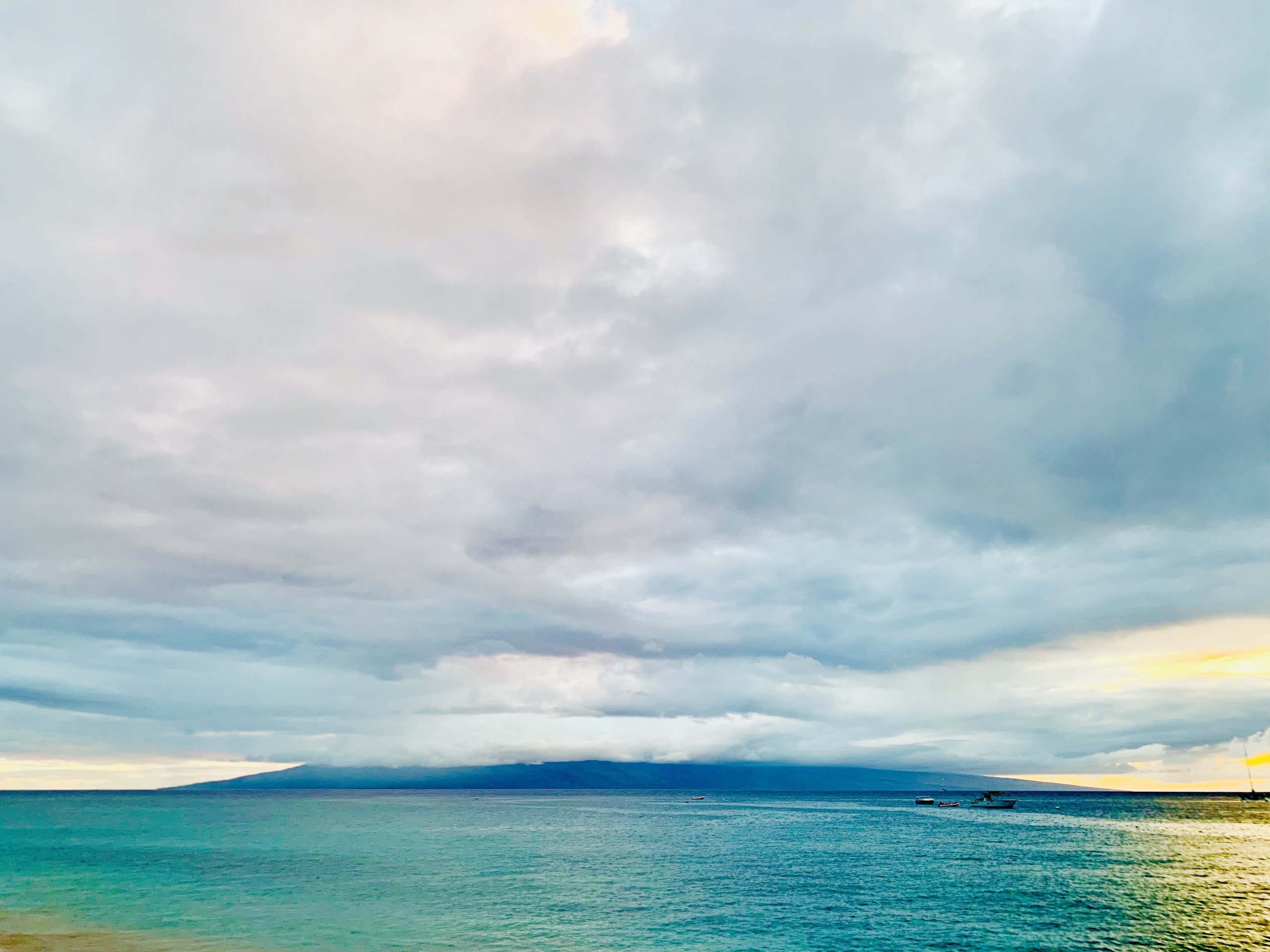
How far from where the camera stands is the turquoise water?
178ft

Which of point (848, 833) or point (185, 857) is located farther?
point (848, 833)

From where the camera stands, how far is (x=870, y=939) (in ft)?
176

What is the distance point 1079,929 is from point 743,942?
87.6ft

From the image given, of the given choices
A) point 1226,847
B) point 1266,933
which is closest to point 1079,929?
point 1266,933

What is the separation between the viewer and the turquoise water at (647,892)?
54375mm

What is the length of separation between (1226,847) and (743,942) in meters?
117

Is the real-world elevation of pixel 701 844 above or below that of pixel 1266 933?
below

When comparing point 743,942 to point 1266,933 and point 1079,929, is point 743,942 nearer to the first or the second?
point 1079,929

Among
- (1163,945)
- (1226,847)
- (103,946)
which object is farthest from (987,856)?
(103,946)

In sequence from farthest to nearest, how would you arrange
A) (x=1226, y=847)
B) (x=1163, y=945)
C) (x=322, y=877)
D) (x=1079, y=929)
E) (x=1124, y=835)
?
(x=1124, y=835), (x=1226, y=847), (x=322, y=877), (x=1079, y=929), (x=1163, y=945)

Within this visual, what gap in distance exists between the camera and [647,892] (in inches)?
2901

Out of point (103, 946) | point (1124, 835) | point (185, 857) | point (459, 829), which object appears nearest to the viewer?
point (103, 946)

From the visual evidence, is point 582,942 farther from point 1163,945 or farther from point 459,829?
point 459,829

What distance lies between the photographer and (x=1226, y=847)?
124m
